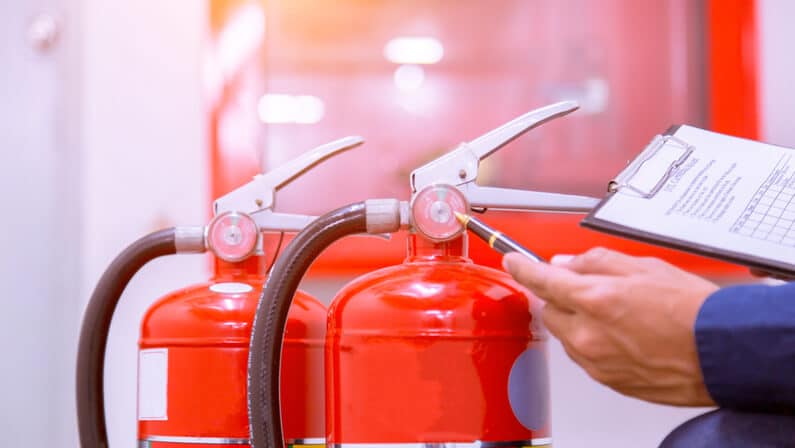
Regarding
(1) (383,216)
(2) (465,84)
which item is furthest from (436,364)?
(2) (465,84)

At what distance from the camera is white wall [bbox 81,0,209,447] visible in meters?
1.02

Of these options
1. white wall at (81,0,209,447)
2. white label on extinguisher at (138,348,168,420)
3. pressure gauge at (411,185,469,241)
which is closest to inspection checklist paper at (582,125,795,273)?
pressure gauge at (411,185,469,241)

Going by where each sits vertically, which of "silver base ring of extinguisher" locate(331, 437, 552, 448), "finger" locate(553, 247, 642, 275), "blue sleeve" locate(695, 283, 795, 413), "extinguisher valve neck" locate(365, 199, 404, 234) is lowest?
"silver base ring of extinguisher" locate(331, 437, 552, 448)

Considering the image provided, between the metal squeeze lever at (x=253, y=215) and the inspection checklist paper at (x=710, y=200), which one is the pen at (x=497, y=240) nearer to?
the inspection checklist paper at (x=710, y=200)

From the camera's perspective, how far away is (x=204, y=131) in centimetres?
103

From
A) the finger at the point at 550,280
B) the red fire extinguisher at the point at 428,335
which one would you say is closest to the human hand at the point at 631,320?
the finger at the point at 550,280

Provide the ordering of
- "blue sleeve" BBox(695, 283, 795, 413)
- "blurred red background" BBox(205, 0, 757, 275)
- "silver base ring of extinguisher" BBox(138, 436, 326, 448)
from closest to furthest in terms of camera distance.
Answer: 1. "blue sleeve" BBox(695, 283, 795, 413)
2. "silver base ring of extinguisher" BBox(138, 436, 326, 448)
3. "blurred red background" BBox(205, 0, 757, 275)

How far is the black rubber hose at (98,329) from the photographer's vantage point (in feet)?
2.49

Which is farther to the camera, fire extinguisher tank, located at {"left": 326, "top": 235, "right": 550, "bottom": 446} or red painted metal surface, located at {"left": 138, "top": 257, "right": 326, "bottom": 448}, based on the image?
red painted metal surface, located at {"left": 138, "top": 257, "right": 326, "bottom": 448}

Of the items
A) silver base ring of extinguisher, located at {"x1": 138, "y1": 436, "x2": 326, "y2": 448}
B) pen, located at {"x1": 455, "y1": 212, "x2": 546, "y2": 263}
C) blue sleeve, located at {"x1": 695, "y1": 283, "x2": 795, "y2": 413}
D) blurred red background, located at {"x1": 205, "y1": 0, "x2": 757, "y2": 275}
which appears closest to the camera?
blue sleeve, located at {"x1": 695, "y1": 283, "x2": 795, "y2": 413}

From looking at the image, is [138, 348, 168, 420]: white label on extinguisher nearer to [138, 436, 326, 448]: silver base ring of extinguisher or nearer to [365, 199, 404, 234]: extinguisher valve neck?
[138, 436, 326, 448]: silver base ring of extinguisher

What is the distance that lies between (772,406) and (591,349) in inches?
3.8

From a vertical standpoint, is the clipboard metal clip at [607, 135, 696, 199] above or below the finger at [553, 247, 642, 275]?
above

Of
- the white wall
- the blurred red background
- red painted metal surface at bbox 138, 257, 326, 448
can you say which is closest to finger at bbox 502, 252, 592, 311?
red painted metal surface at bbox 138, 257, 326, 448
